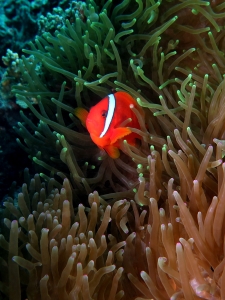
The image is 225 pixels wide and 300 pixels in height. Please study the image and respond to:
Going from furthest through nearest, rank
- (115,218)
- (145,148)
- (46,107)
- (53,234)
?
(46,107)
(145,148)
(115,218)
(53,234)

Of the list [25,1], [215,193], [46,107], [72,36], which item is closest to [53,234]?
[215,193]

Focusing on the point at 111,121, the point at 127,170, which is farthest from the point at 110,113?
the point at 127,170

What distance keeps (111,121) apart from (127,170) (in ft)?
0.70

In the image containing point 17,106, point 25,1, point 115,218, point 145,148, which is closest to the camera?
point 115,218

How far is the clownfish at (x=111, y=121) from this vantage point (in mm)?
1155

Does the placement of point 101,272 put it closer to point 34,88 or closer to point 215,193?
point 215,193

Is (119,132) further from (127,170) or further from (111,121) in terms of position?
(127,170)

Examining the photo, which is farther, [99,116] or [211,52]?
[211,52]

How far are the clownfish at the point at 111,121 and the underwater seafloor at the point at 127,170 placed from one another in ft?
0.10

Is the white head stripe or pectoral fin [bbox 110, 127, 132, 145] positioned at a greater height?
the white head stripe

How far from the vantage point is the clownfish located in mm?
1155

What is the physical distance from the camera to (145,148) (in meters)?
1.22

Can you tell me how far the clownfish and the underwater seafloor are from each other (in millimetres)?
31

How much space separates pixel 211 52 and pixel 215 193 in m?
0.65
